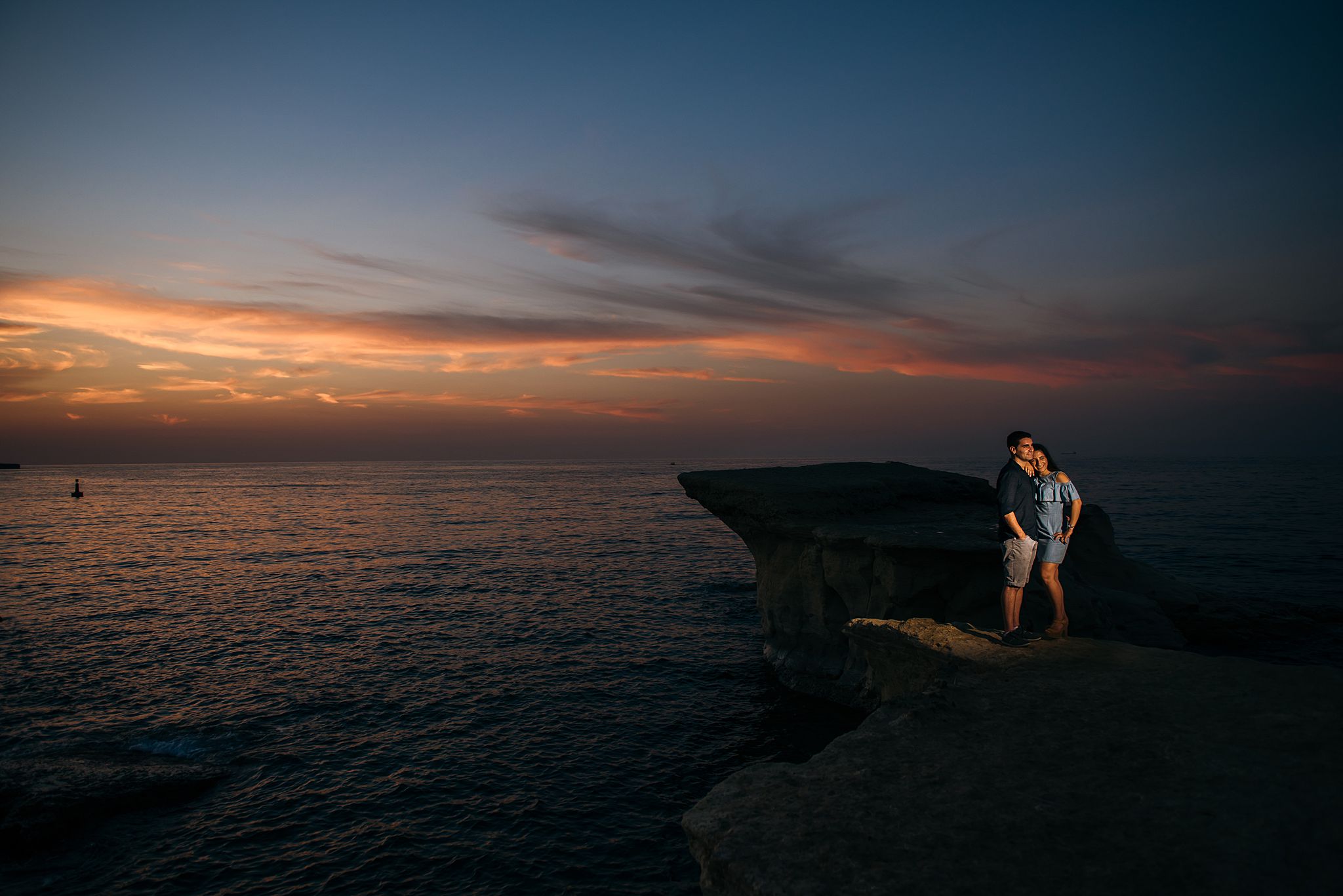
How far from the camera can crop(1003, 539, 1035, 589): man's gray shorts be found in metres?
10.4

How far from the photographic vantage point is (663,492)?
9825cm

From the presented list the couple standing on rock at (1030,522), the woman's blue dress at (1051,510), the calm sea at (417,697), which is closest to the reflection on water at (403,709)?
the calm sea at (417,697)

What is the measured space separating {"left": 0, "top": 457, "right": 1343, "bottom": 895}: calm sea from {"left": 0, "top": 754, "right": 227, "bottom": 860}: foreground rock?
40cm

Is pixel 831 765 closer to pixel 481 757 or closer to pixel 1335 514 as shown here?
pixel 481 757

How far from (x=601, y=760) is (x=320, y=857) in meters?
5.11

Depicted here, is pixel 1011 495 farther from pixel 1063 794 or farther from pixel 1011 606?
pixel 1063 794

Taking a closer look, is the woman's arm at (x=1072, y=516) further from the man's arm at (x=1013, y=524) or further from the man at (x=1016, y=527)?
the man's arm at (x=1013, y=524)

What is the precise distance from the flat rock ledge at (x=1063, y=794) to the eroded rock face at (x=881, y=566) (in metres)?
6.81

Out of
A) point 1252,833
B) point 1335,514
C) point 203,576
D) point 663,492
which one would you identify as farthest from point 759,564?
point 663,492

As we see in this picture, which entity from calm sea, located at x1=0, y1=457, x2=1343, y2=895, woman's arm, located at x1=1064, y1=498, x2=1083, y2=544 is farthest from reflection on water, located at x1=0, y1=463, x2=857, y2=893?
woman's arm, located at x1=1064, y1=498, x2=1083, y2=544

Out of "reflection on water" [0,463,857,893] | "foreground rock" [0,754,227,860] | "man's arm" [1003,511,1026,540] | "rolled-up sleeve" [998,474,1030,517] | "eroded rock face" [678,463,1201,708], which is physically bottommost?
"reflection on water" [0,463,857,893]

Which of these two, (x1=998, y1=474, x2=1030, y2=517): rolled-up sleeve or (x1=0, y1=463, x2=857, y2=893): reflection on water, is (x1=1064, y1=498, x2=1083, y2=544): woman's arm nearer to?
(x1=998, y1=474, x2=1030, y2=517): rolled-up sleeve

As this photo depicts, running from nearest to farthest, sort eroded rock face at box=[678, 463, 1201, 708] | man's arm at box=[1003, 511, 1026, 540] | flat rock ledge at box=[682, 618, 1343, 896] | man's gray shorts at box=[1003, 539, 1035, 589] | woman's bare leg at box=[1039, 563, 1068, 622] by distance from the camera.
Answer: flat rock ledge at box=[682, 618, 1343, 896]
man's arm at box=[1003, 511, 1026, 540]
man's gray shorts at box=[1003, 539, 1035, 589]
woman's bare leg at box=[1039, 563, 1068, 622]
eroded rock face at box=[678, 463, 1201, 708]

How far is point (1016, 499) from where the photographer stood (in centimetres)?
1036
